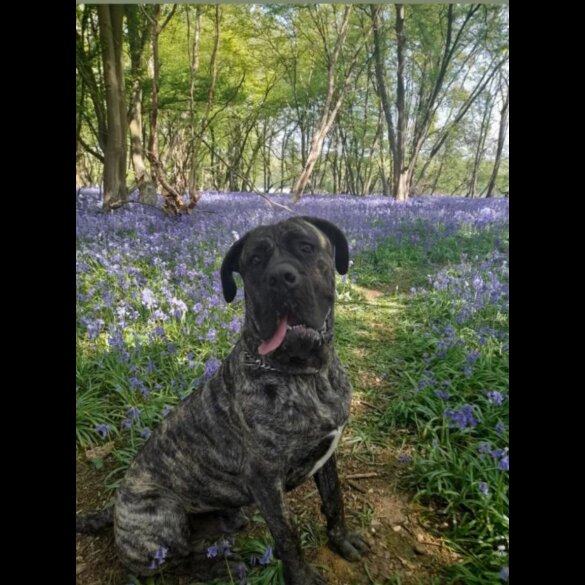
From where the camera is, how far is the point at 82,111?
2.04 metres

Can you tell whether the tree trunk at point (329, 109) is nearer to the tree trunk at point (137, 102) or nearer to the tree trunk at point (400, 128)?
the tree trunk at point (400, 128)

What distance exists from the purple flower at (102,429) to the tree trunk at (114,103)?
1273 millimetres

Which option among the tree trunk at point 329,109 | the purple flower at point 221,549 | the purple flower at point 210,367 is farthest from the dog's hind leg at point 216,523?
the tree trunk at point 329,109

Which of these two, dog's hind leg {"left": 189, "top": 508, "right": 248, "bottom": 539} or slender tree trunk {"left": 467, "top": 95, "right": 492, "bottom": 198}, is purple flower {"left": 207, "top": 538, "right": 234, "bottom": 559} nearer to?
dog's hind leg {"left": 189, "top": 508, "right": 248, "bottom": 539}

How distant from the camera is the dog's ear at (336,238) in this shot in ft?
4.98

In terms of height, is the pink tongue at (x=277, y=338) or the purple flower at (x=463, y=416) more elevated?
the pink tongue at (x=277, y=338)

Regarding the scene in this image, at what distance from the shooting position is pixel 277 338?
1347 millimetres

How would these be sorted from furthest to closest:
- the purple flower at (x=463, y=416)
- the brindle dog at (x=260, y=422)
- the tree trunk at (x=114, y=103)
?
the tree trunk at (x=114, y=103)
the purple flower at (x=463, y=416)
the brindle dog at (x=260, y=422)

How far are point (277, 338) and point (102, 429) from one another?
3.98ft

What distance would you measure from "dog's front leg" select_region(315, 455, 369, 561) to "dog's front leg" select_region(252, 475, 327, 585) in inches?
10.2

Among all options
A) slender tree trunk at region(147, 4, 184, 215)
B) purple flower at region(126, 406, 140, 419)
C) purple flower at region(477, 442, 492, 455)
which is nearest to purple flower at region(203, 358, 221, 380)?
purple flower at region(126, 406, 140, 419)
